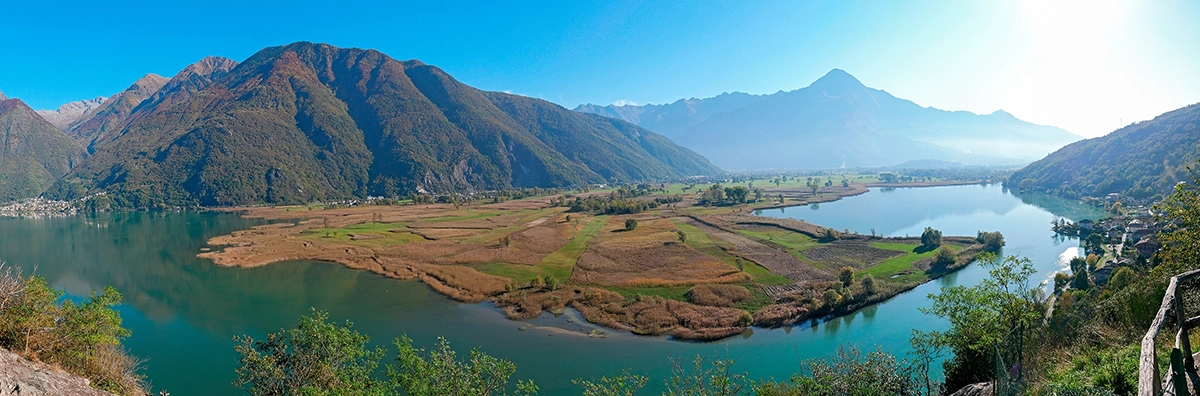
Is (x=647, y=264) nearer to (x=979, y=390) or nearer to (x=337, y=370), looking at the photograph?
(x=337, y=370)

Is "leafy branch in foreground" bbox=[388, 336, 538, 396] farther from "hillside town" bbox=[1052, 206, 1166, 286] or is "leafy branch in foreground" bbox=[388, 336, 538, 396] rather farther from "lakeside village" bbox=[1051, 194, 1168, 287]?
"hillside town" bbox=[1052, 206, 1166, 286]

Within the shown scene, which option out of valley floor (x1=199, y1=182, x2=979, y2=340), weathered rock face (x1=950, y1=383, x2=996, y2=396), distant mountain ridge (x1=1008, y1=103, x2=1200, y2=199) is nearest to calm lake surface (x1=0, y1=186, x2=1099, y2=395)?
valley floor (x1=199, y1=182, x2=979, y2=340)

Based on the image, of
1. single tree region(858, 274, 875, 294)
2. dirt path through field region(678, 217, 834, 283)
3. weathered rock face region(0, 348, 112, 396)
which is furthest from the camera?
dirt path through field region(678, 217, 834, 283)

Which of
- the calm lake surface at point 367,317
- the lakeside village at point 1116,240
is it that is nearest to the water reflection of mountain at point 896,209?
the calm lake surface at point 367,317

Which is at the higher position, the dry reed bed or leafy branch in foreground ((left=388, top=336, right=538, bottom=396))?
leafy branch in foreground ((left=388, top=336, right=538, bottom=396))

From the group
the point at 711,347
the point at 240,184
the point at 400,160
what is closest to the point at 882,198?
the point at 711,347

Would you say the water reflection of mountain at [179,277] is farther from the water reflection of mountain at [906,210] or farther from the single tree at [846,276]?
the water reflection of mountain at [906,210]

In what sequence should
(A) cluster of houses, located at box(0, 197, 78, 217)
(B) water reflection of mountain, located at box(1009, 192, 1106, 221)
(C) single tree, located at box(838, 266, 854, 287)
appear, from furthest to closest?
1. (A) cluster of houses, located at box(0, 197, 78, 217)
2. (B) water reflection of mountain, located at box(1009, 192, 1106, 221)
3. (C) single tree, located at box(838, 266, 854, 287)
